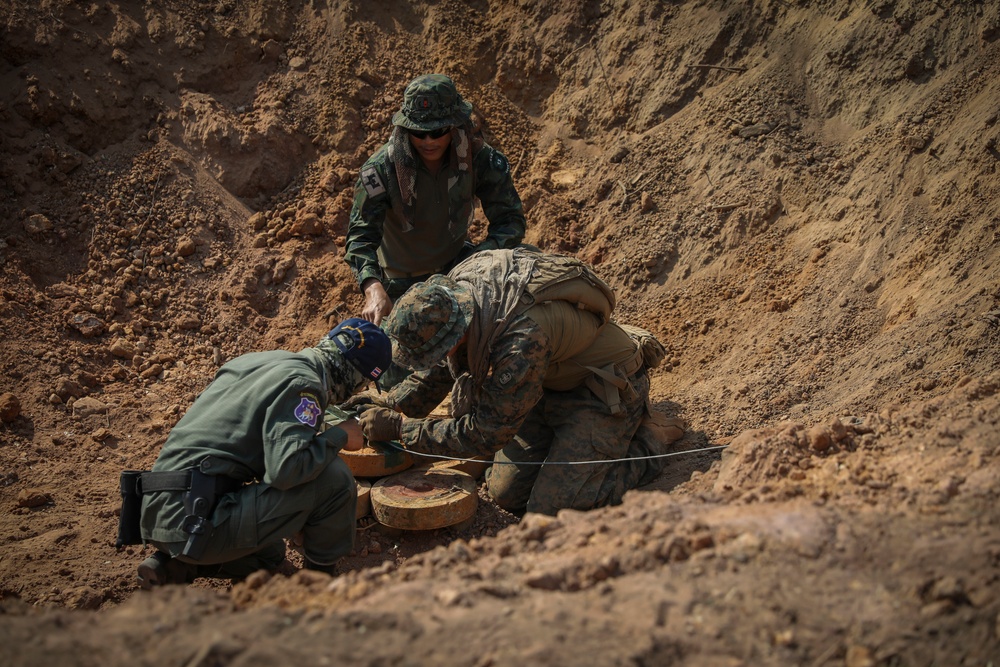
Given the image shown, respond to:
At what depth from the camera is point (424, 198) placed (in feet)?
18.5

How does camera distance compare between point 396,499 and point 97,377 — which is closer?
point 396,499

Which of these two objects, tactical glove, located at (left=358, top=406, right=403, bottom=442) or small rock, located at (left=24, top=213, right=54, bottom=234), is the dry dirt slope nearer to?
small rock, located at (left=24, top=213, right=54, bottom=234)

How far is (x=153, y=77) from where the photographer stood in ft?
23.9

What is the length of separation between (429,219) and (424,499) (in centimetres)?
220

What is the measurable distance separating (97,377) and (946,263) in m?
5.92

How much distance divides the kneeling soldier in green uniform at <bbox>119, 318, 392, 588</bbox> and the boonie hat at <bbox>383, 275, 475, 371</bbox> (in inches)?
5.1

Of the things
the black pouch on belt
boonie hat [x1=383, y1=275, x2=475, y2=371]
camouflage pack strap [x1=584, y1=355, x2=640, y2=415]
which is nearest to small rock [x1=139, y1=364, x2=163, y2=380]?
the black pouch on belt

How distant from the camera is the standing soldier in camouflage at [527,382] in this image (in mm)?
4148

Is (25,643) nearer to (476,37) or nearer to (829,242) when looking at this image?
(829,242)

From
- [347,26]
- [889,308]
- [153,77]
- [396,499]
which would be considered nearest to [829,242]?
[889,308]

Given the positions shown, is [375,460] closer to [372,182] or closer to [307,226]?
[372,182]

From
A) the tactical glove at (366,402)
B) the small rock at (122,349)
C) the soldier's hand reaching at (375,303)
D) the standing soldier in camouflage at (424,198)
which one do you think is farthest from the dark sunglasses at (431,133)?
the small rock at (122,349)

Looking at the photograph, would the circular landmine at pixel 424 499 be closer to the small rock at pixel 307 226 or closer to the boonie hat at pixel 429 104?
the boonie hat at pixel 429 104

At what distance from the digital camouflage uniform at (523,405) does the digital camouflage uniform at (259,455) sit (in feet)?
1.93
